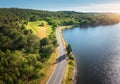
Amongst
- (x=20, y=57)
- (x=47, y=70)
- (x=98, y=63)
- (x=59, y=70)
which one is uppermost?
(x=20, y=57)

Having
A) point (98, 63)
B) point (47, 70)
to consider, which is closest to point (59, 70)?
point (47, 70)

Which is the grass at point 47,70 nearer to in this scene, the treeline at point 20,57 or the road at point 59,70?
the treeline at point 20,57

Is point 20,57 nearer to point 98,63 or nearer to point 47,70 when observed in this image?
point 47,70

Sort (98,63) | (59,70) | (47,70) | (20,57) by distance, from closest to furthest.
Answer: (59,70) < (47,70) < (20,57) < (98,63)

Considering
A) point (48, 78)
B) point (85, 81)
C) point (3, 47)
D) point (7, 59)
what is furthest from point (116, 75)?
point (3, 47)

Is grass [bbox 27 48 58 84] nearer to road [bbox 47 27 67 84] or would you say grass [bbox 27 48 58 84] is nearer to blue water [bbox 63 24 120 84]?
road [bbox 47 27 67 84]

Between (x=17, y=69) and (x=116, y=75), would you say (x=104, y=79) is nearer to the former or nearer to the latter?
(x=116, y=75)

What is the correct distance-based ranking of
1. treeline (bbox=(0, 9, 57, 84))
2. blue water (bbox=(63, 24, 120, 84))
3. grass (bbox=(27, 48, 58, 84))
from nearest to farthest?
treeline (bbox=(0, 9, 57, 84))
grass (bbox=(27, 48, 58, 84))
blue water (bbox=(63, 24, 120, 84))

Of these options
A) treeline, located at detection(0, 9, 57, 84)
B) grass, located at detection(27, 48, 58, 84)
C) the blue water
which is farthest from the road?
the blue water

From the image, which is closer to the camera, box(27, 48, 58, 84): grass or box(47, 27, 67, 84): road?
box(47, 27, 67, 84): road

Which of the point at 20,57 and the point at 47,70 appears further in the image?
the point at 20,57

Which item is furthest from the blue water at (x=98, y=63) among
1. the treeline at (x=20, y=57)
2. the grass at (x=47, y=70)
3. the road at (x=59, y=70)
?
the treeline at (x=20, y=57)
